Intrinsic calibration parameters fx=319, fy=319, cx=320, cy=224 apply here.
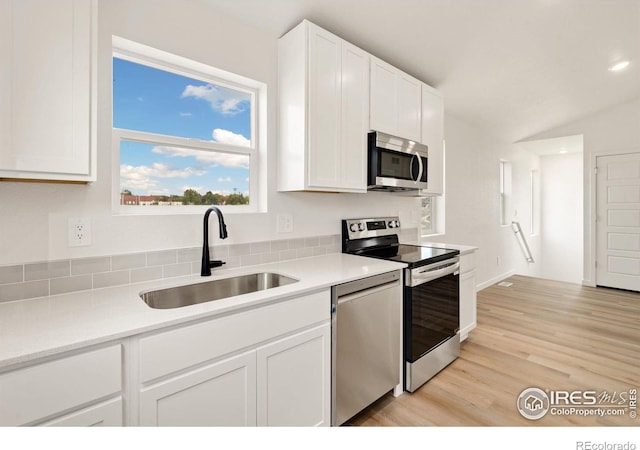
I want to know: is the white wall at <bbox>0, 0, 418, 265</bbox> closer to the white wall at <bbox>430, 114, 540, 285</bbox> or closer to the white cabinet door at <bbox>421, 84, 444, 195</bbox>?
the white cabinet door at <bbox>421, 84, 444, 195</bbox>

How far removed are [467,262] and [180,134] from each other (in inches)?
97.7

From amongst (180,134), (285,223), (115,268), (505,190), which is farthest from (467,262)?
(505,190)

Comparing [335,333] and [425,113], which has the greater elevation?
[425,113]

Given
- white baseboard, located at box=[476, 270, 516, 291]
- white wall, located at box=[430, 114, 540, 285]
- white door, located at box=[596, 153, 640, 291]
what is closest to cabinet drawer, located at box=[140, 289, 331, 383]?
white wall, located at box=[430, 114, 540, 285]

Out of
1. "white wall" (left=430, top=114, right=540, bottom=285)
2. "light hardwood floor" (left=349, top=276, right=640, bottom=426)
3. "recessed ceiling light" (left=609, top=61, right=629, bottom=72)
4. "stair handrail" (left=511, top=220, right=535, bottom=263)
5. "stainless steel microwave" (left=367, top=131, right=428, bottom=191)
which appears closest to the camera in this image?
"light hardwood floor" (left=349, top=276, right=640, bottom=426)

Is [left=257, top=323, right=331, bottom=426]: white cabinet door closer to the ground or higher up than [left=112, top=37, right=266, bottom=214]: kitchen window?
closer to the ground

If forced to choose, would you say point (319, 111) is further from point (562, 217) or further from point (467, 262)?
point (562, 217)

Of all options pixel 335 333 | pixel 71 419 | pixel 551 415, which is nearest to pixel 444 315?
pixel 551 415

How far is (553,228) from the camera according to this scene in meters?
7.02

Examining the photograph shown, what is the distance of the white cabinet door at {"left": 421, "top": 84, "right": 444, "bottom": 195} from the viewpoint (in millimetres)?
2943

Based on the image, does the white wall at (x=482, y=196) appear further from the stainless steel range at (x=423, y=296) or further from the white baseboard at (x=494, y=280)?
the stainless steel range at (x=423, y=296)

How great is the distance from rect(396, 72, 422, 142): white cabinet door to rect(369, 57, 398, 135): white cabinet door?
74 millimetres
